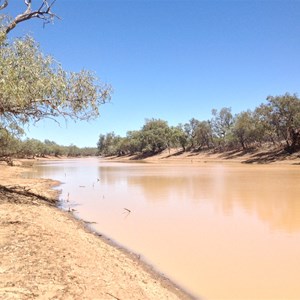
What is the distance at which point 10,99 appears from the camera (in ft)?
39.5

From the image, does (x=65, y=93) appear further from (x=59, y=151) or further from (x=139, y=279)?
(x=59, y=151)

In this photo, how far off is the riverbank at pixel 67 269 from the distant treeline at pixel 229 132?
55.1 m

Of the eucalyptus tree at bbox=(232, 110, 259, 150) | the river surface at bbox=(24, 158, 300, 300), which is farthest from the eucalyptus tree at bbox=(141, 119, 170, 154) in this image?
the river surface at bbox=(24, 158, 300, 300)

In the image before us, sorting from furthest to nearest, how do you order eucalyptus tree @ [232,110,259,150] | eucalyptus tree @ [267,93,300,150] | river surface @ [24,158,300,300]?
eucalyptus tree @ [232,110,259,150] → eucalyptus tree @ [267,93,300,150] → river surface @ [24,158,300,300]

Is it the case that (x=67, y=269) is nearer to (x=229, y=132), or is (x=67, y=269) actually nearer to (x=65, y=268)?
(x=65, y=268)

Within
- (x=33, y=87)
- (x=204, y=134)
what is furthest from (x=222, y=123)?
(x=33, y=87)

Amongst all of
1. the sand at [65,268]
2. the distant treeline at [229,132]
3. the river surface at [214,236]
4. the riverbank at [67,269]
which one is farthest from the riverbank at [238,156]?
the riverbank at [67,269]

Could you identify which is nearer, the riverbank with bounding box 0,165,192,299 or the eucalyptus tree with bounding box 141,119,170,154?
the riverbank with bounding box 0,165,192,299

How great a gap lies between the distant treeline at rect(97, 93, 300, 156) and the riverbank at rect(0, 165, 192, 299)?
55.1 metres

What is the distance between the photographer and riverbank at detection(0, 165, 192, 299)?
17.1 ft

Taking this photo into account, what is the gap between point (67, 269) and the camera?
618 centimetres

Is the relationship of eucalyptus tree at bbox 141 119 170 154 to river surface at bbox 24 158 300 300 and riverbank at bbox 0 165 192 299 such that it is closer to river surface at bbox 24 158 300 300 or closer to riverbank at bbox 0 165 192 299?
river surface at bbox 24 158 300 300

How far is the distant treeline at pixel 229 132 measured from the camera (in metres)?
58.8

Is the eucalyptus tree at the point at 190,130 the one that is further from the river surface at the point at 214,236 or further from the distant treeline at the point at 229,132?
the river surface at the point at 214,236
